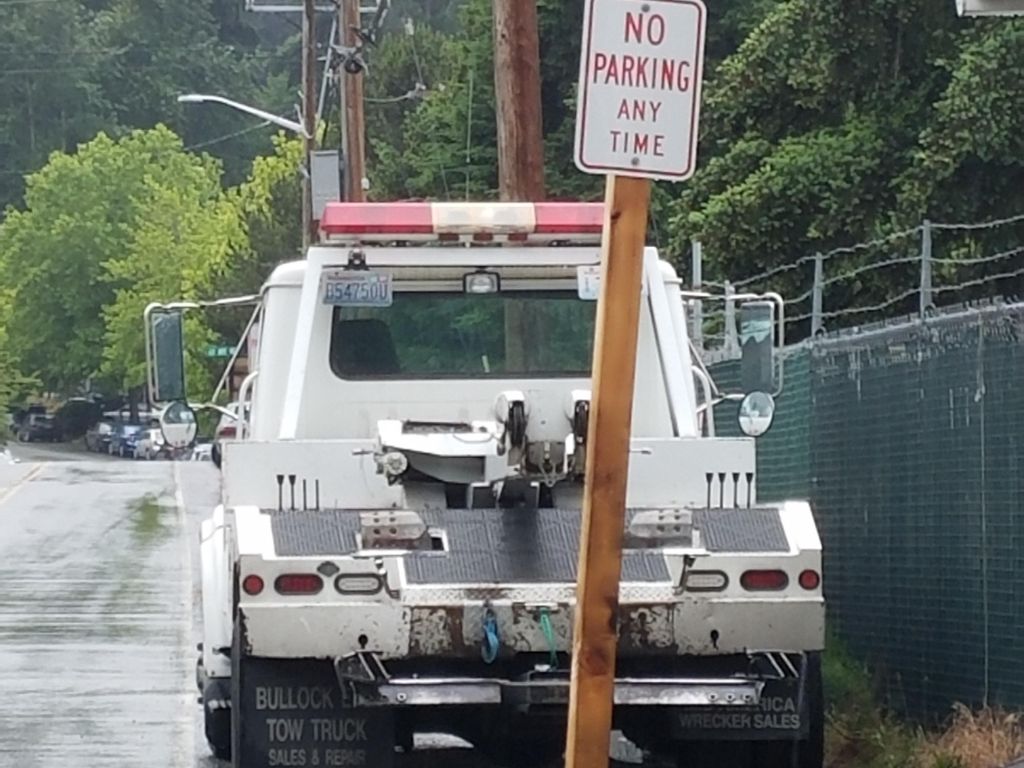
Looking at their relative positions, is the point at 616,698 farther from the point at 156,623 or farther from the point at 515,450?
the point at 156,623

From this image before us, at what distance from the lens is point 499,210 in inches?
449

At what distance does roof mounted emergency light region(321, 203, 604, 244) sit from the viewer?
11.2m

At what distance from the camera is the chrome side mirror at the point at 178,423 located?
1163cm

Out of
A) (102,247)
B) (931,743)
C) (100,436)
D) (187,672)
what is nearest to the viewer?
(931,743)

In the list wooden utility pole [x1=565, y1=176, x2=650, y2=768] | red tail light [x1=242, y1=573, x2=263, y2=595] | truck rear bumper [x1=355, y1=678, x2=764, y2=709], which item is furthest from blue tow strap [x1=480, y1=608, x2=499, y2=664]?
wooden utility pole [x1=565, y1=176, x2=650, y2=768]

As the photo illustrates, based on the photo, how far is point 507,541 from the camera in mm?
9508

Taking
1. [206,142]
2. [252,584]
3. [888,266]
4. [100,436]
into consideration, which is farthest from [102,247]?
[252,584]

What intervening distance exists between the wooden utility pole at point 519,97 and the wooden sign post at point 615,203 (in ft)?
34.0

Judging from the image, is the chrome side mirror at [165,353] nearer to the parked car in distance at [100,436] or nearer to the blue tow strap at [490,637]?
the blue tow strap at [490,637]

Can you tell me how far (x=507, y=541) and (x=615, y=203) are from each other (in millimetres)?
2451

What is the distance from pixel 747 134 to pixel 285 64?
90.4m

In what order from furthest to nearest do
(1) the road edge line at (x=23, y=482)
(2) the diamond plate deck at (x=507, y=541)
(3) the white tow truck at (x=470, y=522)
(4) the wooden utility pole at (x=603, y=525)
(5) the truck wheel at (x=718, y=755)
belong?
1. (1) the road edge line at (x=23, y=482)
2. (5) the truck wheel at (x=718, y=755)
3. (2) the diamond plate deck at (x=507, y=541)
4. (3) the white tow truck at (x=470, y=522)
5. (4) the wooden utility pole at (x=603, y=525)

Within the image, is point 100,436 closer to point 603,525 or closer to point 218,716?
point 218,716

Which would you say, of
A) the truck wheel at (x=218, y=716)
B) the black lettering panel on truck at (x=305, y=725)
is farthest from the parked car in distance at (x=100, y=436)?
the black lettering panel on truck at (x=305, y=725)
